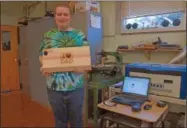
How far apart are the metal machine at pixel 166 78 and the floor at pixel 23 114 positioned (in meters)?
1.53

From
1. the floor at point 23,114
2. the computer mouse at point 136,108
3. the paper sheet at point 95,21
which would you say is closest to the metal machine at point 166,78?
the computer mouse at point 136,108

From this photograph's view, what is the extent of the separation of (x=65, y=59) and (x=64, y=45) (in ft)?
0.37

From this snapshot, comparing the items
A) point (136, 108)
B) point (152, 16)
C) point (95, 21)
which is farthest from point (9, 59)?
point (136, 108)

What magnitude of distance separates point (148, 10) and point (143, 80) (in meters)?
1.09

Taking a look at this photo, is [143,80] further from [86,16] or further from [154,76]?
[86,16]

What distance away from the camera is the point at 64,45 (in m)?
1.49

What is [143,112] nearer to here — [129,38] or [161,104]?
[161,104]

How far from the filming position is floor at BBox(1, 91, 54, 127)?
2668 millimetres

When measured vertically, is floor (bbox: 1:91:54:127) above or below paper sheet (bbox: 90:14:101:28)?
below

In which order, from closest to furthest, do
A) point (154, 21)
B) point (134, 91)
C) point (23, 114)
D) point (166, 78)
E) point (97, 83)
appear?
point (166, 78), point (134, 91), point (97, 83), point (154, 21), point (23, 114)

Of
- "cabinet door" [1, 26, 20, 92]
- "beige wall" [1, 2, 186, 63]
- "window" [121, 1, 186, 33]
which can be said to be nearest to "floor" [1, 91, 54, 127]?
"cabinet door" [1, 26, 20, 92]

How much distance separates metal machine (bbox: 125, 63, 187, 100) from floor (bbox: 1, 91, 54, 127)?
153 centimetres

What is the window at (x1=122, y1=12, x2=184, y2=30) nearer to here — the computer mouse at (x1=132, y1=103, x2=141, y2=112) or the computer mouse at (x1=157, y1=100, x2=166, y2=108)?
the computer mouse at (x1=157, y1=100, x2=166, y2=108)

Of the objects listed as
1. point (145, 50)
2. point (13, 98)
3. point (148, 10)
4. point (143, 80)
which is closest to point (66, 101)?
point (143, 80)
